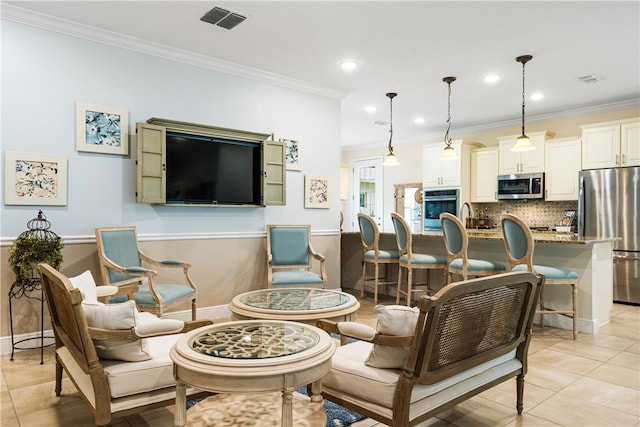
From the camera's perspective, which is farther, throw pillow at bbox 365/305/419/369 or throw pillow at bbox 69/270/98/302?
throw pillow at bbox 69/270/98/302

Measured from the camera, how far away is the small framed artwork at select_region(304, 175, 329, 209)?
17.1 ft

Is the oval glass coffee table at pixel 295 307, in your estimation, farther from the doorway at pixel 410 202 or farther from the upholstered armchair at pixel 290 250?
the doorway at pixel 410 202

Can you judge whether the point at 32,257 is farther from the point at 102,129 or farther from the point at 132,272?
the point at 102,129

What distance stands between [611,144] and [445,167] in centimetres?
255

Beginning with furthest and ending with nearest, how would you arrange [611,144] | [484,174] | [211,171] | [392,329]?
[484,174] → [611,144] → [211,171] → [392,329]

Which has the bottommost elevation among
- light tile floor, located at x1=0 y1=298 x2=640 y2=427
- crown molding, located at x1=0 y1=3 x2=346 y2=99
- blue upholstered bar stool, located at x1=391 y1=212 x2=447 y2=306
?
light tile floor, located at x1=0 y1=298 x2=640 y2=427

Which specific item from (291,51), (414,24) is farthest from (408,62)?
(291,51)

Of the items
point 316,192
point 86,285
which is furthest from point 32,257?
point 316,192

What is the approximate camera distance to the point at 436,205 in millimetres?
7707

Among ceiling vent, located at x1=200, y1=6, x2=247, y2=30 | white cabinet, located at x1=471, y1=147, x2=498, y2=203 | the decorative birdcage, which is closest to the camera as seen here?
the decorative birdcage

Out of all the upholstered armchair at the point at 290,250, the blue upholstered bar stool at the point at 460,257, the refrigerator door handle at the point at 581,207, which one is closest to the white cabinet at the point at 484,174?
the refrigerator door handle at the point at 581,207

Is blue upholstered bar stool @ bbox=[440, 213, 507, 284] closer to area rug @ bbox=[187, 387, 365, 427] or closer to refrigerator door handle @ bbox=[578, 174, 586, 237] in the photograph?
refrigerator door handle @ bbox=[578, 174, 586, 237]

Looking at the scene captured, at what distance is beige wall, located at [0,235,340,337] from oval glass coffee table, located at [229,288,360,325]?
129 cm

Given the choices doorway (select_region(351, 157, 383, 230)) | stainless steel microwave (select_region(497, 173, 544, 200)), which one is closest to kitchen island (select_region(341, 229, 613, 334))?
stainless steel microwave (select_region(497, 173, 544, 200))
